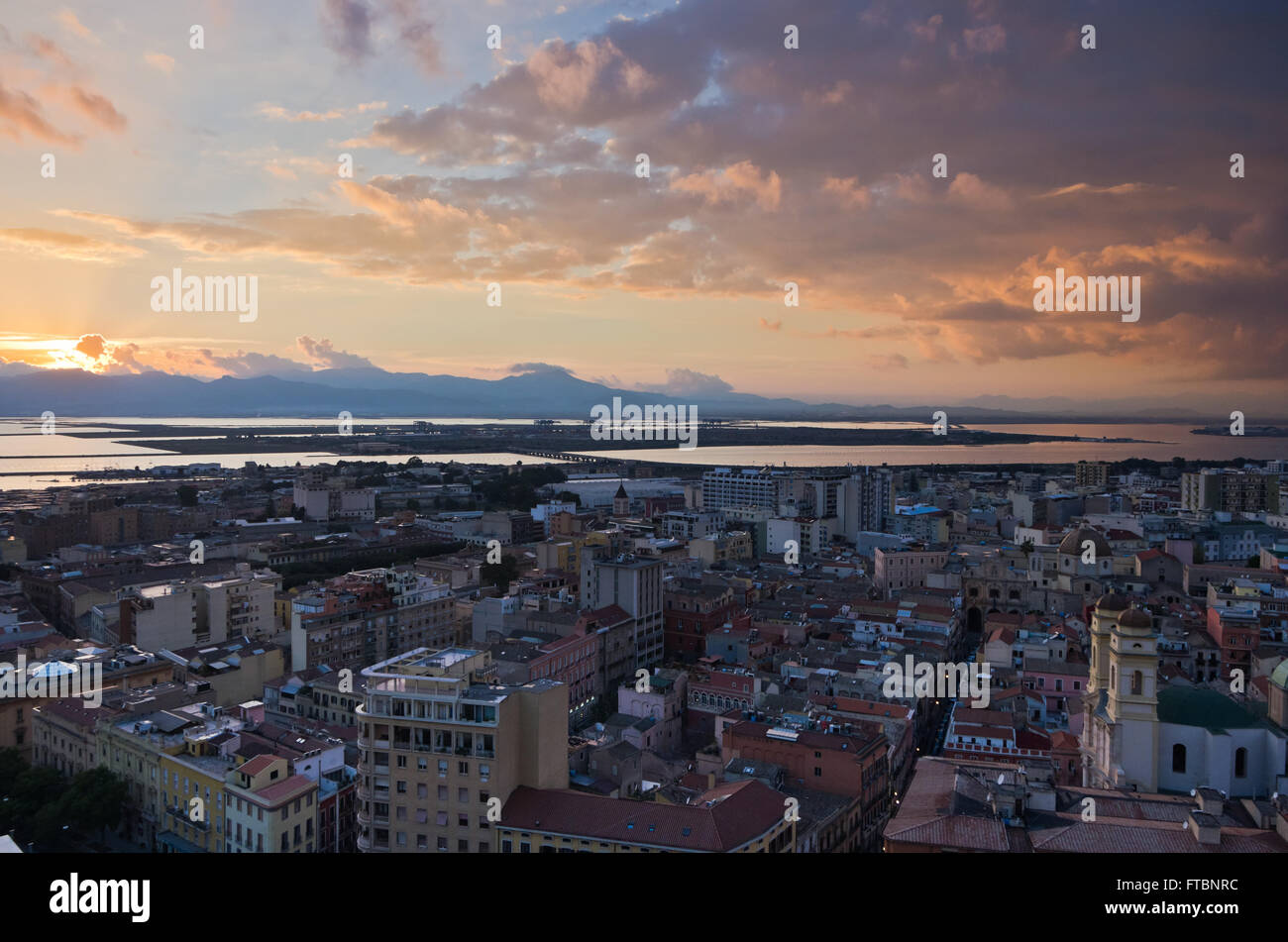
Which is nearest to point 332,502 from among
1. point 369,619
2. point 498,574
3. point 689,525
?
point 689,525

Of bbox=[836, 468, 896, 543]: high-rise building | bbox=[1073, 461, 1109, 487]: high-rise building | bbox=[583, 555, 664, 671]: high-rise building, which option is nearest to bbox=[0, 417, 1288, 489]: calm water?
bbox=[1073, 461, 1109, 487]: high-rise building

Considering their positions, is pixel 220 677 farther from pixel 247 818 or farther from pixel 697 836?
pixel 697 836

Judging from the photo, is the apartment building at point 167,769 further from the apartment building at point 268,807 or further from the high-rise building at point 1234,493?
the high-rise building at point 1234,493

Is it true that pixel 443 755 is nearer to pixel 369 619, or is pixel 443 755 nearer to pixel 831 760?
pixel 831 760

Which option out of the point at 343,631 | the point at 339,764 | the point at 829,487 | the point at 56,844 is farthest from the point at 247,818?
the point at 829,487

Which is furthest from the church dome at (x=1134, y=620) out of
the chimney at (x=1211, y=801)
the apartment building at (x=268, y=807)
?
the apartment building at (x=268, y=807)

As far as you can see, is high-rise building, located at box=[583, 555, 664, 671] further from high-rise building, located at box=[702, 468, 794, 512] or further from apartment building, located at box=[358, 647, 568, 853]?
high-rise building, located at box=[702, 468, 794, 512]
